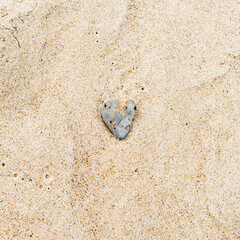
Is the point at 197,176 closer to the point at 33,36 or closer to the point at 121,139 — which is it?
the point at 121,139

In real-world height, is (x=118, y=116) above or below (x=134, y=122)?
above

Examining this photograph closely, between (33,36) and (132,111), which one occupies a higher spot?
→ (33,36)

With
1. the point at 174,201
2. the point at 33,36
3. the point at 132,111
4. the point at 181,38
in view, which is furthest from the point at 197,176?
the point at 33,36
